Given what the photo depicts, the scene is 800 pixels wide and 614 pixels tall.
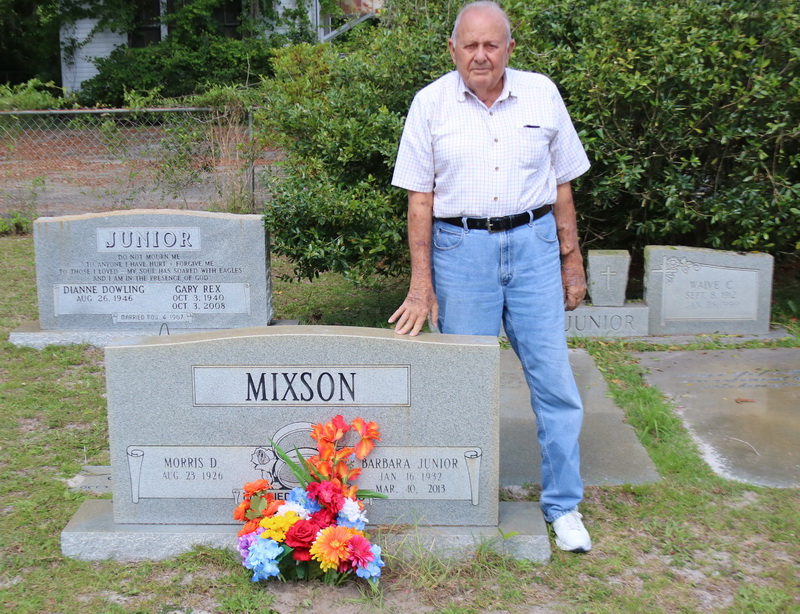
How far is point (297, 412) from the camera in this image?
3307 mm

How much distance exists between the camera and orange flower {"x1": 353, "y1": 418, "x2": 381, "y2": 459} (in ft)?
10.5

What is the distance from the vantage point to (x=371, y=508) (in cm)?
334

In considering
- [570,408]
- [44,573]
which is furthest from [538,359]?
[44,573]

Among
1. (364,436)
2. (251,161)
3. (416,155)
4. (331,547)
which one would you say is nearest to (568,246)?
(416,155)

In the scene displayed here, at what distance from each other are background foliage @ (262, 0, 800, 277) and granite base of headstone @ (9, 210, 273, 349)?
0.39 meters

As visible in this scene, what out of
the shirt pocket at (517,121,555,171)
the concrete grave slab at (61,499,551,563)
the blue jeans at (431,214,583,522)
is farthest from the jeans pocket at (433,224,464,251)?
the concrete grave slab at (61,499,551,563)

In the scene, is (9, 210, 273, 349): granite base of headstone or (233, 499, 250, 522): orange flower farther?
(9, 210, 273, 349): granite base of headstone

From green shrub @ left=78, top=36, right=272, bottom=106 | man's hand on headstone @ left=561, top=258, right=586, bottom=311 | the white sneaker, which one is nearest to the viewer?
the white sneaker

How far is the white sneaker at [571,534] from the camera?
333cm

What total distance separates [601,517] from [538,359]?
0.80 metres

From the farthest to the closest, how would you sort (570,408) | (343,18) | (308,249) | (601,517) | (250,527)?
(343,18)
(308,249)
(601,517)
(570,408)
(250,527)

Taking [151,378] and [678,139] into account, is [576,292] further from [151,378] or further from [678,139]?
[678,139]

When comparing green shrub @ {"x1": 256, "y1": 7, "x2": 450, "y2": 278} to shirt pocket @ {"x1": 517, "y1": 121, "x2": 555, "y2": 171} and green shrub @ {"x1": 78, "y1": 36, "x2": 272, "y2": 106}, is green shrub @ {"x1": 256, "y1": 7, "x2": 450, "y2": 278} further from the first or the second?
green shrub @ {"x1": 78, "y1": 36, "x2": 272, "y2": 106}

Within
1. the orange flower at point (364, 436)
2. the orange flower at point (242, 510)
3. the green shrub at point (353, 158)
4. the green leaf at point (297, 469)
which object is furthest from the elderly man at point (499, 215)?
the green shrub at point (353, 158)
